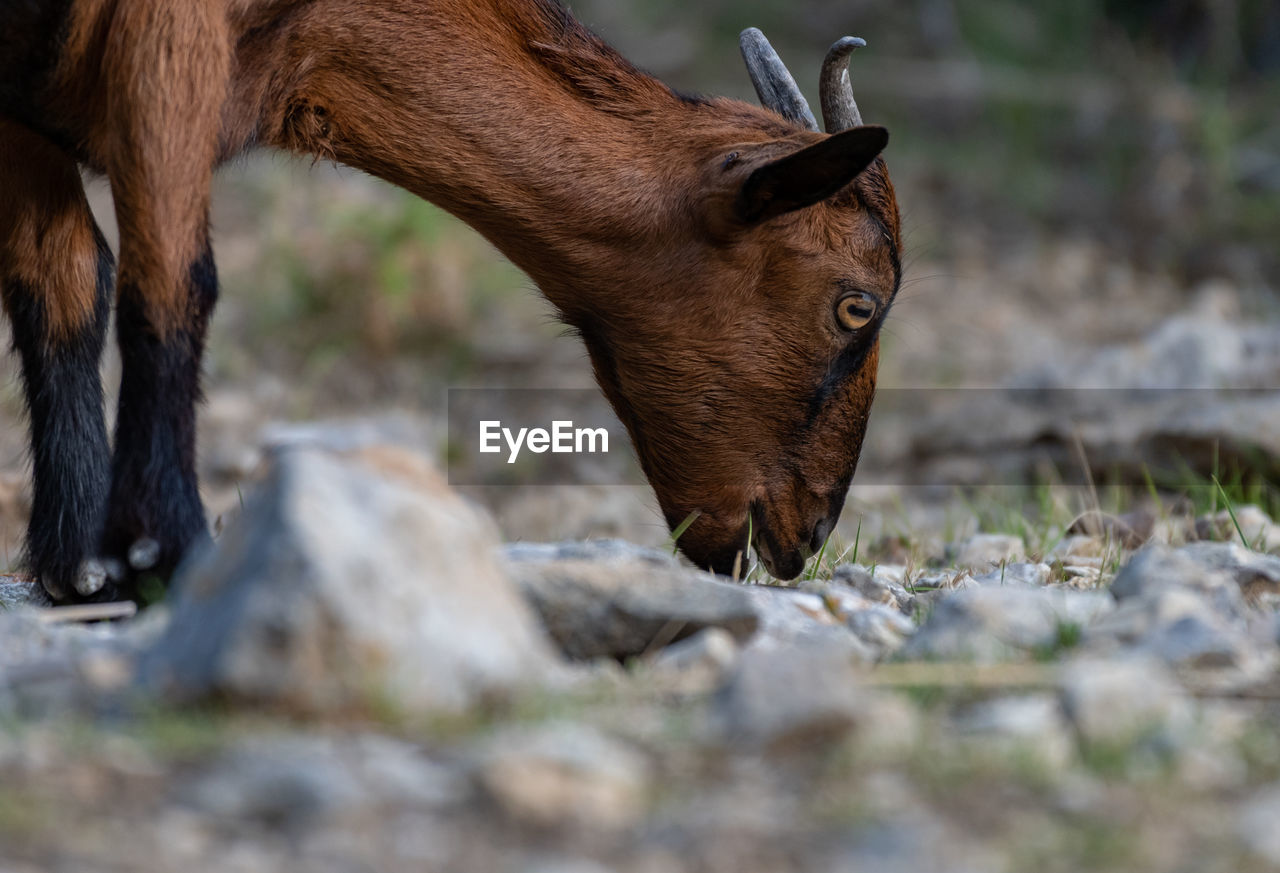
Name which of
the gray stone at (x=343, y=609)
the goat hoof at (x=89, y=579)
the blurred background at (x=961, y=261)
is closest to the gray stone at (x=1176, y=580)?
the gray stone at (x=343, y=609)

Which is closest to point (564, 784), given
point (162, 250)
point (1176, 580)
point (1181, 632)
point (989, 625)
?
point (989, 625)

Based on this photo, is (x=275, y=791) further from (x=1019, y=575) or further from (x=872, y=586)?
(x=1019, y=575)

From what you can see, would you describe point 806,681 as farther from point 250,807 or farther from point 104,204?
point 104,204

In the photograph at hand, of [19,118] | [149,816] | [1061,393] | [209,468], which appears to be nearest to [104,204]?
[209,468]

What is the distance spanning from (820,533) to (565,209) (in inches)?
47.1

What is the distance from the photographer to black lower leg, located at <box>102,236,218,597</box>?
3.48m

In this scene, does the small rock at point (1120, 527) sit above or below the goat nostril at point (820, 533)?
below

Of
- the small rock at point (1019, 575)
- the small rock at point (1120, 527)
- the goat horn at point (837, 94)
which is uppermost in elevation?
the goat horn at point (837, 94)

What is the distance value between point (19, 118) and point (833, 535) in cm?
267

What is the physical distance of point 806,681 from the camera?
2.28m

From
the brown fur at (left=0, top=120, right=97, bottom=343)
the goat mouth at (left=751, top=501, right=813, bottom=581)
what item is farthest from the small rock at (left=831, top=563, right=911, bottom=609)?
the brown fur at (left=0, top=120, right=97, bottom=343)

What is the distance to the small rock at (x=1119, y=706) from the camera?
7.54 ft

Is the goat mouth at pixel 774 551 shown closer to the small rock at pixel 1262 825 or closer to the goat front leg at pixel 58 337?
the goat front leg at pixel 58 337

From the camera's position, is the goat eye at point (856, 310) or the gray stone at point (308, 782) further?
the goat eye at point (856, 310)
